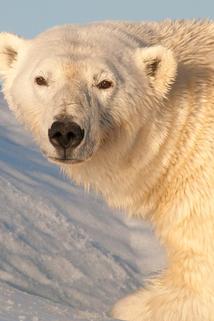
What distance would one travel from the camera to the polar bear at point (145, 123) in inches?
232

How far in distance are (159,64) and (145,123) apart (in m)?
0.38

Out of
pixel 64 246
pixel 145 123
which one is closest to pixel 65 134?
pixel 145 123

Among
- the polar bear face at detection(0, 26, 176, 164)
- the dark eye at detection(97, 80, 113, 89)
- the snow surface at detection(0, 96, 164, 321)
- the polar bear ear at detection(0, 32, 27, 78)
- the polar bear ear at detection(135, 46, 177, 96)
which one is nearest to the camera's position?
the polar bear face at detection(0, 26, 176, 164)

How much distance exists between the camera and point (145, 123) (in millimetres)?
6105

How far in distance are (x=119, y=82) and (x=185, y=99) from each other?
1.69 ft

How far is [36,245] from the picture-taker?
896 centimetres

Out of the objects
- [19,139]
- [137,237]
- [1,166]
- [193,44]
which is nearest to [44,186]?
[1,166]

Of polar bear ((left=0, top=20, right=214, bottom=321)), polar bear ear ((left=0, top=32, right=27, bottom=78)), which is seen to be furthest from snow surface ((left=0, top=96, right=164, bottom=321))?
polar bear ear ((left=0, top=32, right=27, bottom=78))

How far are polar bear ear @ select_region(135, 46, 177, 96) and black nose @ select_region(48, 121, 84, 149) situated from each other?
A: 2.68 ft

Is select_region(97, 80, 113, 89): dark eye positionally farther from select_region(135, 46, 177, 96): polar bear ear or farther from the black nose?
the black nose

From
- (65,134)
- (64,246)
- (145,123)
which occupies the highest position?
(65,134)

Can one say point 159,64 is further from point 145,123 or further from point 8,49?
point 8,49

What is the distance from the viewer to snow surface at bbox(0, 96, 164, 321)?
8.07 metres

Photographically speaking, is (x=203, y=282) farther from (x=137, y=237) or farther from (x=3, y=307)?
(x=137, y=237)
